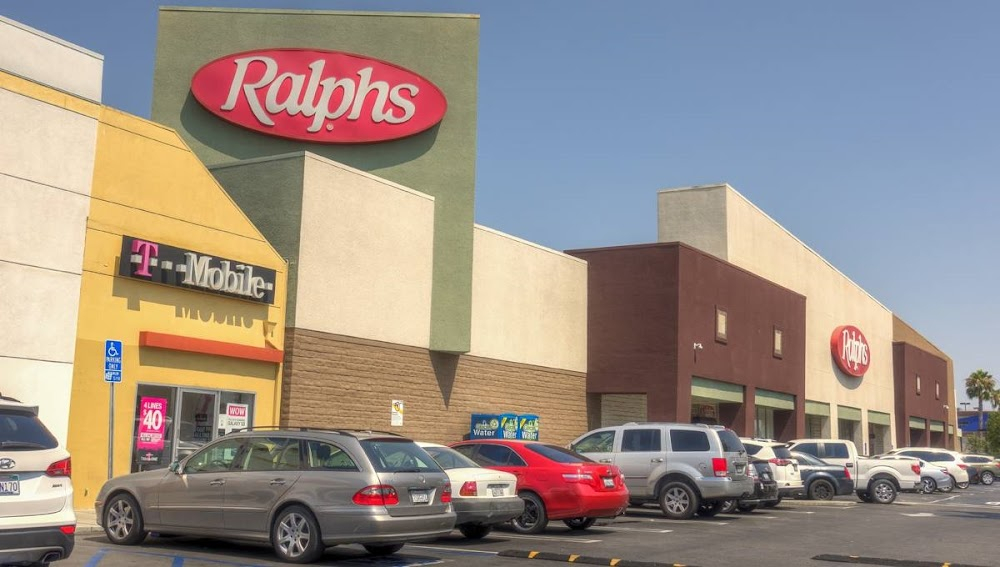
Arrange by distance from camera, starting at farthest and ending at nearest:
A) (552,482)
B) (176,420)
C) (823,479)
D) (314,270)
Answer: (823,479)
(314,270)
(176,420)
(552,482)

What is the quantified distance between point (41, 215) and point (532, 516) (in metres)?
9.47

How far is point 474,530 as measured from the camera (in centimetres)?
1586

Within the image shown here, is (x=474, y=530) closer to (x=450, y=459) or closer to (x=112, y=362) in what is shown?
(x=450, y=459)

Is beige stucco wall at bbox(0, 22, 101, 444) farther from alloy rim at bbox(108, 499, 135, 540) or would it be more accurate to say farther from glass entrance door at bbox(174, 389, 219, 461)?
alloy rim at bbox(108, 499, 135, 540)

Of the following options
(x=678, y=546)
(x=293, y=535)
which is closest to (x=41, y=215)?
(x=293, y=535)

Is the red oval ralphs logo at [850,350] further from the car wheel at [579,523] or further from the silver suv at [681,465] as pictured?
the car wheel at [579,523]

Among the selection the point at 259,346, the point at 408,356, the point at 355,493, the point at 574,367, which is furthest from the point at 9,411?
the point at 574,367

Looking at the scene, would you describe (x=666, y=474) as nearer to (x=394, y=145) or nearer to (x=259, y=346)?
(x=259, y=346)

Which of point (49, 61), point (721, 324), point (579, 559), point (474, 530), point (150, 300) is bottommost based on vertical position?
point (579, 559)

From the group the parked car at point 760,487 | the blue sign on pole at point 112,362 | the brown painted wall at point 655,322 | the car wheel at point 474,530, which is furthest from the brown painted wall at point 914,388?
the blue sign on pole at point 112,362

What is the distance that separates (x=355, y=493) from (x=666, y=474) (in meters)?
10.4

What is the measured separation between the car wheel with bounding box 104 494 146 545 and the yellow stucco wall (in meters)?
4.27

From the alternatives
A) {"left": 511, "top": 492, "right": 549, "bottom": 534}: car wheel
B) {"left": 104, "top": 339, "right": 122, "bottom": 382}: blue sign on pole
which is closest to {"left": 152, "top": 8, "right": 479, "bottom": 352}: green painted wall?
{"left": 104, "top": 339, "right": 122, "bottom": 382}: blue sign on pole

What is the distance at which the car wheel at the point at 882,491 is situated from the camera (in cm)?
3017
